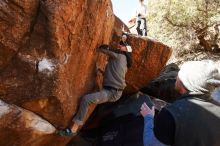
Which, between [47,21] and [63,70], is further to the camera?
[63,70]

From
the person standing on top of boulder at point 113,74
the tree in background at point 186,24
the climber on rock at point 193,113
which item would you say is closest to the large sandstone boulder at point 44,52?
the person standing on top of boulder at point 113,74

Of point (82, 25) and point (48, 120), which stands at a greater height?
point (82, 25)

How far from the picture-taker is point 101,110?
11891mm

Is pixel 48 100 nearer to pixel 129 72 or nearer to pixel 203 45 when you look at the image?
pixel 129 72

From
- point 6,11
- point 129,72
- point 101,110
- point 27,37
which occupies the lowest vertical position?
point 101,110

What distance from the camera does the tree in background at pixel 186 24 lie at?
1794cm

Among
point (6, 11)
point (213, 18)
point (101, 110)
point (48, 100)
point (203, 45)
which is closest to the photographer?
point (6, 11)

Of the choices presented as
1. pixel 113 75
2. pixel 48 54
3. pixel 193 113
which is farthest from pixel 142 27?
pixel 193 113

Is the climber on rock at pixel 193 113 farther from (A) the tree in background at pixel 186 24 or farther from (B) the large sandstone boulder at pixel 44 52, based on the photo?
(A) the tree in background at pixel 186 24

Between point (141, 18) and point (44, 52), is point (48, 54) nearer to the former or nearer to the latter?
point (44, 52)

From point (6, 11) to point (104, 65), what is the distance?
3.60 metres

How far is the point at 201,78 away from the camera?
4.06 m

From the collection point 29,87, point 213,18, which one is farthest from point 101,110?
point 213,18

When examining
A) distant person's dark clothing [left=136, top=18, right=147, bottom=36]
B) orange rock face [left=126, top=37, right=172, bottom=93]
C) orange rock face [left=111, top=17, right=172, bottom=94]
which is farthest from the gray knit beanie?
distant person's dark clothing [left=136, top=18, right=147, bottom=36]
